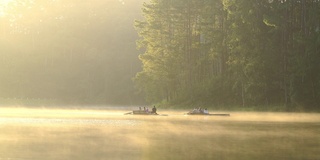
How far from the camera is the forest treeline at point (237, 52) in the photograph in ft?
210

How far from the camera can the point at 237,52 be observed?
73.1 metres

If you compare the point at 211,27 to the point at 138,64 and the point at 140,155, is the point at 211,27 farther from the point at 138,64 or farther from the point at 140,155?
the point at 140,155

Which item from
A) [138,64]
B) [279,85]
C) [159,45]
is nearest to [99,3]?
[138,64]

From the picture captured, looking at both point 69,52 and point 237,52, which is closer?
point 237,52

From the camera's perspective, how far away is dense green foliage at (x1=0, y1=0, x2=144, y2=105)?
433ft

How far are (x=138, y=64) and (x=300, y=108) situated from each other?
75.6 m

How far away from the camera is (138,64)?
13488cm

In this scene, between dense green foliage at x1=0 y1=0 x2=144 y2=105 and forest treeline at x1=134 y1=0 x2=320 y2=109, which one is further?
dense green foliage at x1=0 y1=0 x2=144 y2=105

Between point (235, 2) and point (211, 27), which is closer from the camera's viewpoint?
point (235, 2)

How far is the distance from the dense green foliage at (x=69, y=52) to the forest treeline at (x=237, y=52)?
40372mm

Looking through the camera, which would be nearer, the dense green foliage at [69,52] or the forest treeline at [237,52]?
the forest treeline at [237,52]

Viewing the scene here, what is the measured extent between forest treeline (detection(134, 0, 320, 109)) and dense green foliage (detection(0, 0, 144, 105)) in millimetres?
40372

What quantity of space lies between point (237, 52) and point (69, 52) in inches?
2998

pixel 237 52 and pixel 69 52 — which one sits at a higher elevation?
pixel 69 52
